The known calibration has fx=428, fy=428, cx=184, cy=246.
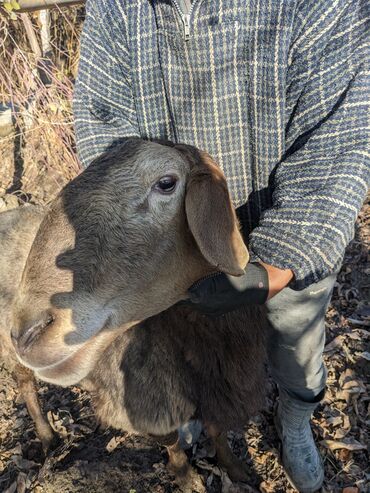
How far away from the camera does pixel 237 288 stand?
6.34 feet

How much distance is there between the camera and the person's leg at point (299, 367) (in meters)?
2.52

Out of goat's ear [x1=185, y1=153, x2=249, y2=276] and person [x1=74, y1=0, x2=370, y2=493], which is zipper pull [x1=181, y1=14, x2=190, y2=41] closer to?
person [x1=74, y1=0, x2=370, y2=493]

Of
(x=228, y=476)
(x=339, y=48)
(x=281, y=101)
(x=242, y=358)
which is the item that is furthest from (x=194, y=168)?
(x=228, y=476)

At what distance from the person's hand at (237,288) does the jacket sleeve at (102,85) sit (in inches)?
42.8

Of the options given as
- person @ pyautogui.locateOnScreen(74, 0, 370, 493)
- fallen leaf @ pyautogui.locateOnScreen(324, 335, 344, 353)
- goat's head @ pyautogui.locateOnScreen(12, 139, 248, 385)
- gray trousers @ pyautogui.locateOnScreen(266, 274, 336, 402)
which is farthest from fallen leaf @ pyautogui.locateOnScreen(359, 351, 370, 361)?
goat's head @ pyautogui.locateOnScreen(12, 139, 248, 385)

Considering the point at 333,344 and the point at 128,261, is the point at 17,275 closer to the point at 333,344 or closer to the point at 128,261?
the point at 128,261

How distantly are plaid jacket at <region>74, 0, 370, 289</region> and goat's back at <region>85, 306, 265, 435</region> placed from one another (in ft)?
1.93

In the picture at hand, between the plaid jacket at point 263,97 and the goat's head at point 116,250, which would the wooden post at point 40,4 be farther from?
the goat's head at point 116,250

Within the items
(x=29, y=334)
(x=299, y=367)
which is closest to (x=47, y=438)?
(x=299, y=367)

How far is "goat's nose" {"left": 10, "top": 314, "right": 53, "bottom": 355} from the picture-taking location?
1.59 m

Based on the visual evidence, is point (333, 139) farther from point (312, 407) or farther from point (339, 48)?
point (312, 407)

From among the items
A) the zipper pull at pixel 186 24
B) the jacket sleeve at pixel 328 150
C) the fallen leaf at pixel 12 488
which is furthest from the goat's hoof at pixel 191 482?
the zipper pull at pixel 186 24

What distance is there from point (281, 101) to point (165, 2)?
755 millimetres

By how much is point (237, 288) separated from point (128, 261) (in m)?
0.51
